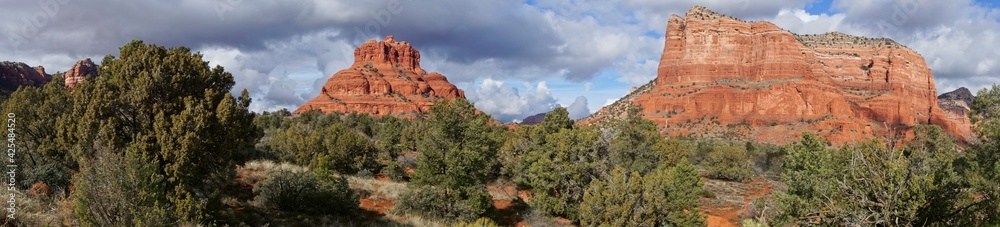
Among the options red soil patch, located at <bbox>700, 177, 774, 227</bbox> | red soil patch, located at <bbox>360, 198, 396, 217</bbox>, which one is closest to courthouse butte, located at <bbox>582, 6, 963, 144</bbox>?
red soil patch, located at <bbox>700, 177, 774, 227</bbox>

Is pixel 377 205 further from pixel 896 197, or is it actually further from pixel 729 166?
pixel 729 166

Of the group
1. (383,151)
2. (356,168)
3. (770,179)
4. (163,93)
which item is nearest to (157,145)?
(163,93)

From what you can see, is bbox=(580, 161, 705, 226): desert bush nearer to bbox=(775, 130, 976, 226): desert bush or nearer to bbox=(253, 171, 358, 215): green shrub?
bbox=(775, 130, 976, 226): desert bush

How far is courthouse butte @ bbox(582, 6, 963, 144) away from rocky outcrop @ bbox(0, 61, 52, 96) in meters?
97.1

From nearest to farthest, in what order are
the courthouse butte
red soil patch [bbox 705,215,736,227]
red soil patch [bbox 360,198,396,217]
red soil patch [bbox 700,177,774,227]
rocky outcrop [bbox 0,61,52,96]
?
red soil patch [bbox 360,198,396,217], red soil patch [bbox 705,215,736,227], red soil patch [bbox 700,177,774,227], rocky outcrop [bbox 0,61,52,96], the courthouse butte

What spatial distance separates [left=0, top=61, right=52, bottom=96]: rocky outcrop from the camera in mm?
74287

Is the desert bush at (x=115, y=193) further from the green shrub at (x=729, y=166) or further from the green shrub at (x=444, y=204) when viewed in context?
the green shrub at (x=729, y=166)

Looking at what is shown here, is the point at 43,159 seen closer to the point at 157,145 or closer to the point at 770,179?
the point at 157,145

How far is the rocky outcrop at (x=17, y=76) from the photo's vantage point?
74287mm

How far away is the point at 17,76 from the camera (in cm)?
8194

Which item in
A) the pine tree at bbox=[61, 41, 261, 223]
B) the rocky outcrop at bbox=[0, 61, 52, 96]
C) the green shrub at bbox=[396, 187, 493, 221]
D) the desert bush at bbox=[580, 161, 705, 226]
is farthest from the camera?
the rocky outcrop at bbox=[0, 61, 52, 96]

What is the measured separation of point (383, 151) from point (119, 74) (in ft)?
90.6

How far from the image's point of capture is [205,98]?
1132 centimetres

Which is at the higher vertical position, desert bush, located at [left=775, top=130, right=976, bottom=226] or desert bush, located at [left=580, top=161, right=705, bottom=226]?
desert bush, located at [left=775, top=130, right=976, bottom=226]
